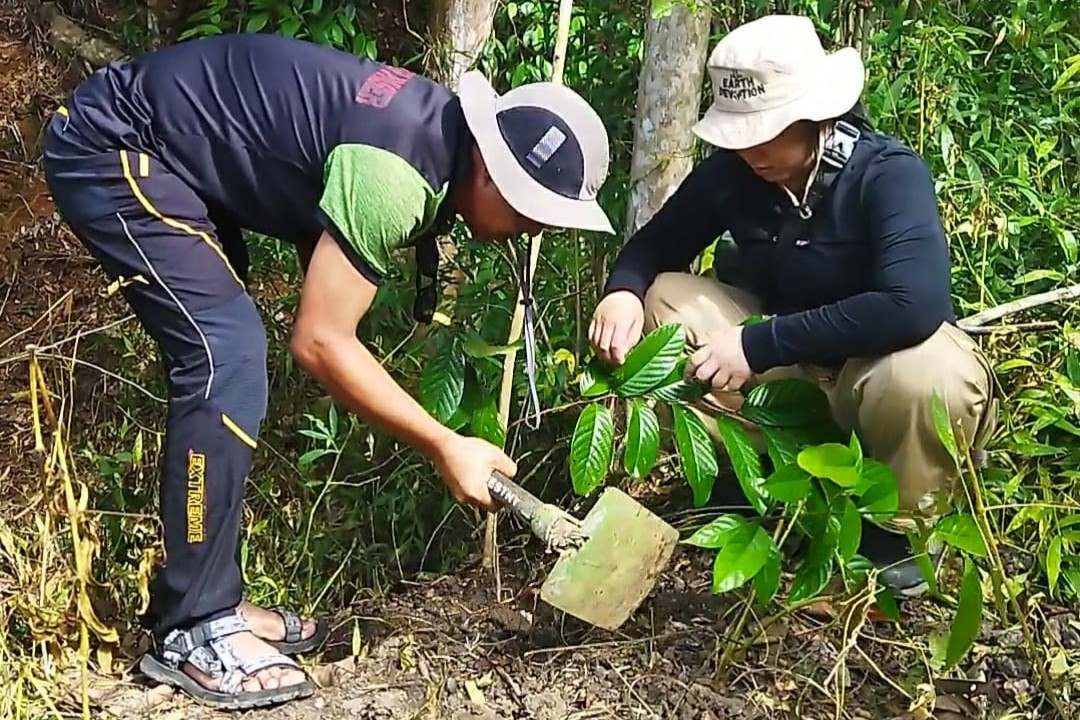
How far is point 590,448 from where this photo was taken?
2043 mm

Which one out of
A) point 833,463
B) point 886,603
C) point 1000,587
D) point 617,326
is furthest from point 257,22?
point 1000,587

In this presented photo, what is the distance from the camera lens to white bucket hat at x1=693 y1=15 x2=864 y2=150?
208cm

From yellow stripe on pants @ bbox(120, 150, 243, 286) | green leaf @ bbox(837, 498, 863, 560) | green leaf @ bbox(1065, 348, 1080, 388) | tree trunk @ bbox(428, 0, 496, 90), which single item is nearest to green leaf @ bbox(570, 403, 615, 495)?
green leaf @ bbox(837, 498, 863, 560)

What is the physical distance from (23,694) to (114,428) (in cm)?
91

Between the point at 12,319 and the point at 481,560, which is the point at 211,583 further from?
the point at 12,319

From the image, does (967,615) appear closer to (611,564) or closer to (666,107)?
(611,564)

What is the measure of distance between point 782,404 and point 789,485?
276 mm

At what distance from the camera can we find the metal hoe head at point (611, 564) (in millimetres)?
1952

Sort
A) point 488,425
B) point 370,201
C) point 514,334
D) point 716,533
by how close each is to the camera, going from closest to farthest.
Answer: point 370,201
point 716,533
point 488,425
point 514,334

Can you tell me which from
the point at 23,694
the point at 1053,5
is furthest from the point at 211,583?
the point at 1053,5

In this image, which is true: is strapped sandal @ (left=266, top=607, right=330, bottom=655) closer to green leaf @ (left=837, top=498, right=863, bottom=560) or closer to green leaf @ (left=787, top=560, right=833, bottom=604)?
green leaf @ (left=787, top=560, right=833, bottom=604)

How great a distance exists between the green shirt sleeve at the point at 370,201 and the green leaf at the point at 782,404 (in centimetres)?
65

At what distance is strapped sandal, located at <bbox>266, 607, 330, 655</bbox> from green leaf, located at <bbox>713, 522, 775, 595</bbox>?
30.8 inches

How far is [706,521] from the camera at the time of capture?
2404 millimetres
